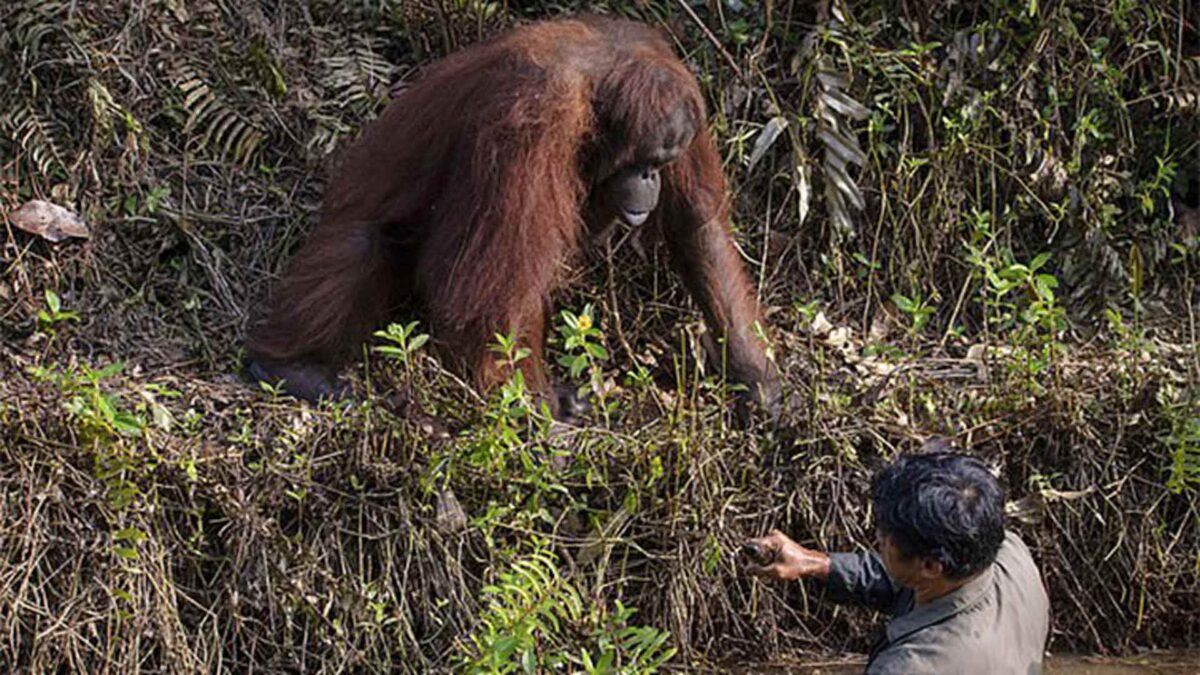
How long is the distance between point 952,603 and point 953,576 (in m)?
0.07

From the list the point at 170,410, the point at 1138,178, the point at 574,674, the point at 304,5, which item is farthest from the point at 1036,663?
the point at 304,5

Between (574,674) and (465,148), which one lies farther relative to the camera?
(465,148)

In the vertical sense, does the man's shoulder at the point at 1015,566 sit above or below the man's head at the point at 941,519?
below

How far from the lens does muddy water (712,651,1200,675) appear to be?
4.80 meters

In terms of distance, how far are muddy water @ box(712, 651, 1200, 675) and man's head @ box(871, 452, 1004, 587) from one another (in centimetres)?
166

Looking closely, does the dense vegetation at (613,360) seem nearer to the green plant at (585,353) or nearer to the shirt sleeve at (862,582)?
the green plant at (585,353)

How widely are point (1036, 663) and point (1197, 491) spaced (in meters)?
1.78

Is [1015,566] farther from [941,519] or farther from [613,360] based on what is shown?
[613,360]

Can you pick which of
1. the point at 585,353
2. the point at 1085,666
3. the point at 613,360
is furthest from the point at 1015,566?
the point at 613,360

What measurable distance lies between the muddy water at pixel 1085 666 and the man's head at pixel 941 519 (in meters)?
1.66

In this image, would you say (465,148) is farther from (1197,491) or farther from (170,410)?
(1197,491)

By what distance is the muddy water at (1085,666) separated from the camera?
15.8ft

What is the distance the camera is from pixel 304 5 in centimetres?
604

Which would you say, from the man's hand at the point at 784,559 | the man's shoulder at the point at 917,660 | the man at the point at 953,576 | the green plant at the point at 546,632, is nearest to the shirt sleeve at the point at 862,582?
the man's hand at the point at 784,559
